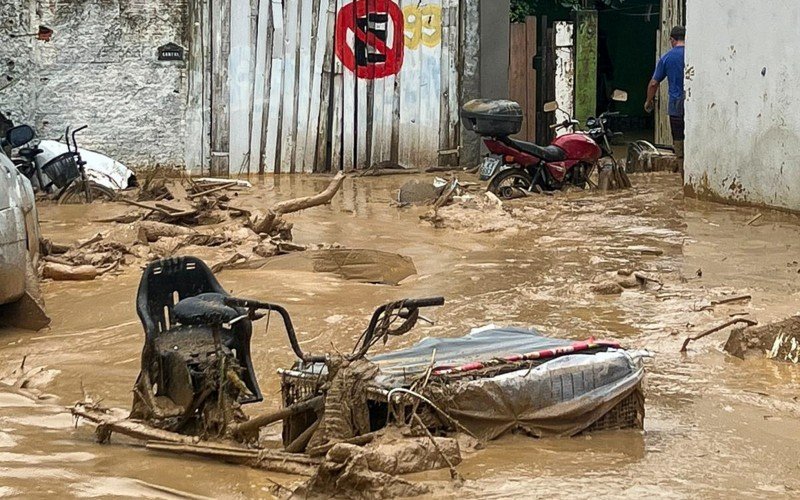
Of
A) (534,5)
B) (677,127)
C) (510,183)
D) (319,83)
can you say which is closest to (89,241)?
(510,183)

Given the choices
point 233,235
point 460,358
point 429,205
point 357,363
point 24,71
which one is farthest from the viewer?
point 24,71

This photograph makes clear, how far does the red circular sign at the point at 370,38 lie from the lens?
14.9 metres

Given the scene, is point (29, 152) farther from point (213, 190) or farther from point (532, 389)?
point (532, 389)

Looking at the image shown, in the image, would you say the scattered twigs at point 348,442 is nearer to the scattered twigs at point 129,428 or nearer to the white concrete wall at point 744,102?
the scattered twigs at point 129,428

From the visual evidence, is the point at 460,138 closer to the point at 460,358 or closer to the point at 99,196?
the point at 99,196

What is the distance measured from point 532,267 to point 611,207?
3447 millimetres

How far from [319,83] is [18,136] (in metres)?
4.12

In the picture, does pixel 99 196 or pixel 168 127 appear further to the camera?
pixel 168 127

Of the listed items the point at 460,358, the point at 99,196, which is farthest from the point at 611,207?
the point at 460,358

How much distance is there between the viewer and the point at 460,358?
4910 millimetres

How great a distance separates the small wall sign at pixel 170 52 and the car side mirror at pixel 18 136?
281 centimetres

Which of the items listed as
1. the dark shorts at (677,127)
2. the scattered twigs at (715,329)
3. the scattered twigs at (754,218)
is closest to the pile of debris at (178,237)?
the scattered twigs at (715,329)

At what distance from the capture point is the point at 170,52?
14.6 meters

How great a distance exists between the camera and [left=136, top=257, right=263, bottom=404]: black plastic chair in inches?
193
